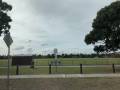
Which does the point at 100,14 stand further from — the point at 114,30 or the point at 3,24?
the point at 3,24

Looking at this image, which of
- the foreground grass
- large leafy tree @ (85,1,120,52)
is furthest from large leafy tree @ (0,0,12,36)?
the foreground grass

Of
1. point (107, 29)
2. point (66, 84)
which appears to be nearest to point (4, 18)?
point (107, 29)

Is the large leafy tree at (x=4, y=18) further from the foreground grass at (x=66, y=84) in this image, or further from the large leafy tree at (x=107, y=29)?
the foreground grass at (x=66, y=84)

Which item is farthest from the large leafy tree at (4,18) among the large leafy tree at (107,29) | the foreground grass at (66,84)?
the foreground grass at (66,84)

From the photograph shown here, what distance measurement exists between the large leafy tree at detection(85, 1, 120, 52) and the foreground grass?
1566 centimetres

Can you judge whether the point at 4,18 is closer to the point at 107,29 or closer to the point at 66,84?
the point at 107,29

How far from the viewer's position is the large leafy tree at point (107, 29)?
121 feet

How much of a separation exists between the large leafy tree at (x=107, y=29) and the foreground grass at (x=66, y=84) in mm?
15658

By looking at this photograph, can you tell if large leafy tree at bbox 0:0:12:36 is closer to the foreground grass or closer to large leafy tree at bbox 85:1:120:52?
large leafy tree at bbox 85:1:120:52

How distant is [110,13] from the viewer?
37375 millimetres

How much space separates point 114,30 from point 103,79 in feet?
52.1

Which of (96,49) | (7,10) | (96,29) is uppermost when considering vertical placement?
(7,10)

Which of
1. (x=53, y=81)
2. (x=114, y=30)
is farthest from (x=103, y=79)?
(x=114, y=30)

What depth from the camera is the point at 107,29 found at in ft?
124
